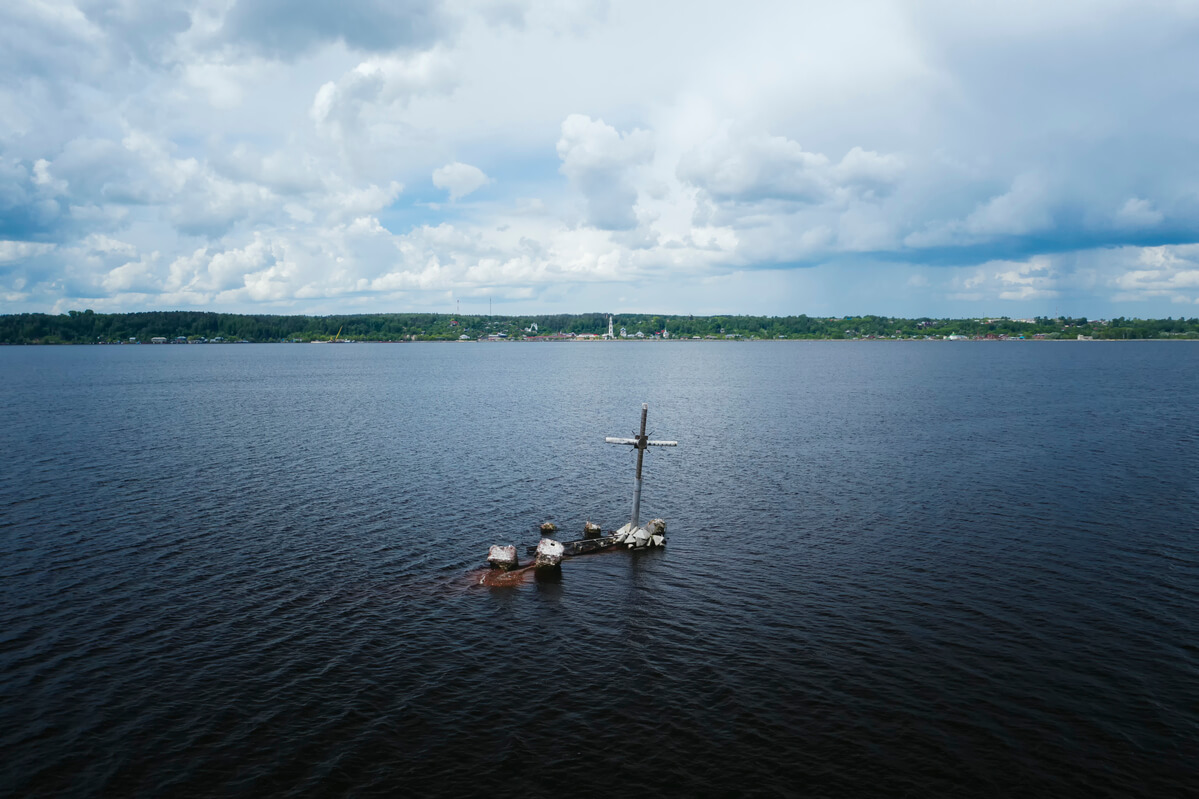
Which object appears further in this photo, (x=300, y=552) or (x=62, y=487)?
(x=62, y=487)

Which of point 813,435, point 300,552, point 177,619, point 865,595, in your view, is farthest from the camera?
point 813,435

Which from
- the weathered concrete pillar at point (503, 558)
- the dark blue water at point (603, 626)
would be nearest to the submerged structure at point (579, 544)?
the weathered concrete pillar at point (503, 558)

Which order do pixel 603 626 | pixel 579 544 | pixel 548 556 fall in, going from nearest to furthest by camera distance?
pixel 603 626 < pixel 548 556 < pixel 579 544

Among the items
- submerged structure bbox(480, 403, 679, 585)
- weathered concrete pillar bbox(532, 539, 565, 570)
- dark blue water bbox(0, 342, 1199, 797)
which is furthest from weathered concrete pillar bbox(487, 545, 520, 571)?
dark blue water bbox(0, 342, 1199, 797)

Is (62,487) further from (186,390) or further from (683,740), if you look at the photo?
(186,390)

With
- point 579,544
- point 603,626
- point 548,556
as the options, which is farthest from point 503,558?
point 603,626

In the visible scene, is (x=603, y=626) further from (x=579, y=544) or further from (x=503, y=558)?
(x=579, y=544)

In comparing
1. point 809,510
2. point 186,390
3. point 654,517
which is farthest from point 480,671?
point 186,390
